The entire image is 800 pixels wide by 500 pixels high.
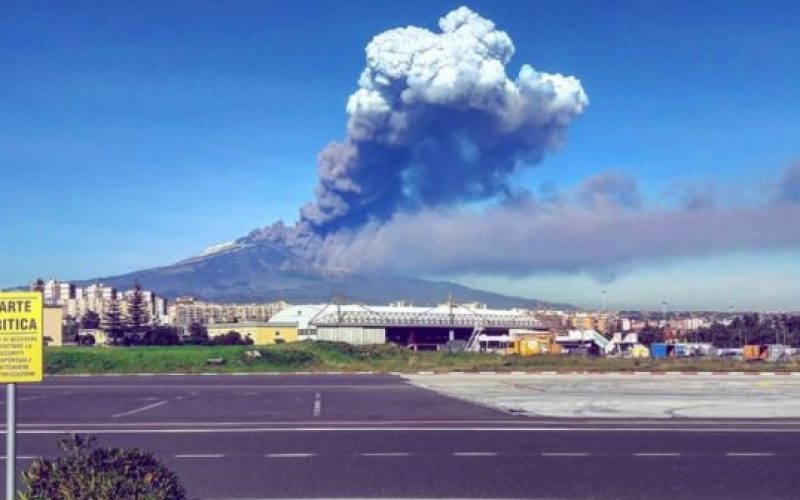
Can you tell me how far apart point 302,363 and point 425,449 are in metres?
39.5

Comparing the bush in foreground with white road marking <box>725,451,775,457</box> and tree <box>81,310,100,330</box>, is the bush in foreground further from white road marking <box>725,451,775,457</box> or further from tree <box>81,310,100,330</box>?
tree <box>81,310,100,330</box>

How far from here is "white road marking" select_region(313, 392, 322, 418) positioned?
72.5 feet

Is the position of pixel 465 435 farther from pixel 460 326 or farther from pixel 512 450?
pixel 460 326

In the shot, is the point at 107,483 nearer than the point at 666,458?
Yes

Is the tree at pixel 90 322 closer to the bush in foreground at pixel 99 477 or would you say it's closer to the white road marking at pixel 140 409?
the white road marking at pixel 140 409

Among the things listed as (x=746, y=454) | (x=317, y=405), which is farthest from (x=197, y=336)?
(x=746, y=454)

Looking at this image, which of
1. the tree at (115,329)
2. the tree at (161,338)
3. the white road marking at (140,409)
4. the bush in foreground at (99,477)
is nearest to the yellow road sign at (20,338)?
the bush in foreground at (99,477)

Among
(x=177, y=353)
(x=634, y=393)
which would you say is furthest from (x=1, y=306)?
(x=177, y=353)

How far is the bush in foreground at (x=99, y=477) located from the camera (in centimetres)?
718

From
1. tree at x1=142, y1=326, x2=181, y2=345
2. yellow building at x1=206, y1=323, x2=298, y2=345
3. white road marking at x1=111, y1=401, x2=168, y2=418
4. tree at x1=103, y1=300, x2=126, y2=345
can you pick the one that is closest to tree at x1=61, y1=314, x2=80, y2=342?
tree at x1=103, y1=300, x2=126, y2=345

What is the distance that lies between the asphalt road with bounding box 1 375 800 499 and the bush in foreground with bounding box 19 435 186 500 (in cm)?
331

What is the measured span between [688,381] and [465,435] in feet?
75.4

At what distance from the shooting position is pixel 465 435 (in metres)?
17.3

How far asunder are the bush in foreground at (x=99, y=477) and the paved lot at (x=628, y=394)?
14.8 meters
